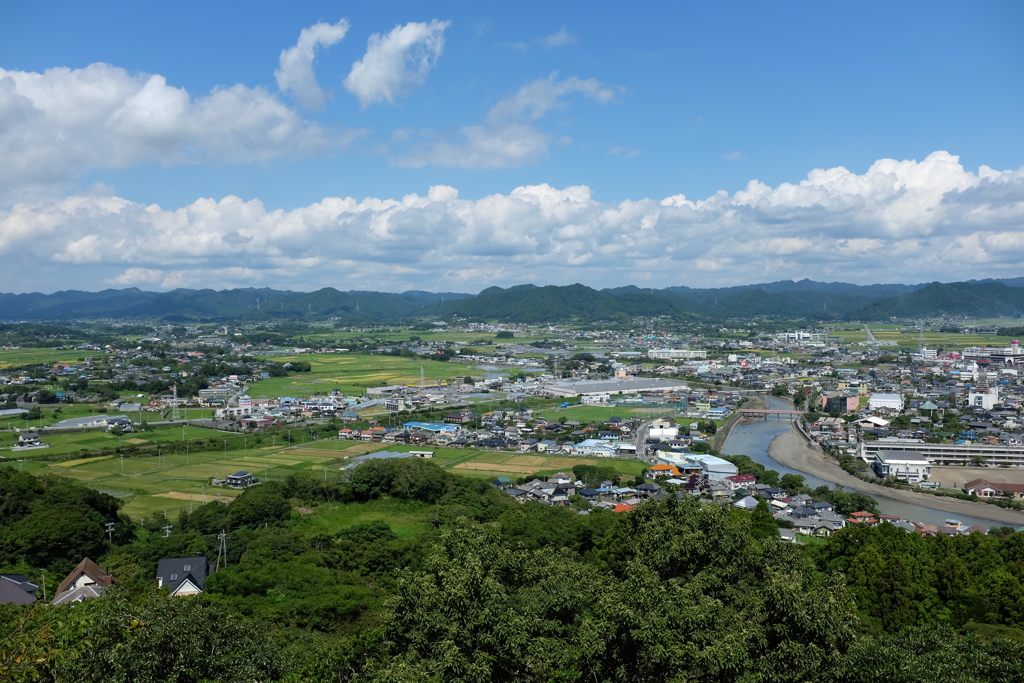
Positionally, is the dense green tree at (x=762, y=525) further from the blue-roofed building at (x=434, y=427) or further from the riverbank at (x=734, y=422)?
the blue-roofed building at (x=434, y=427)

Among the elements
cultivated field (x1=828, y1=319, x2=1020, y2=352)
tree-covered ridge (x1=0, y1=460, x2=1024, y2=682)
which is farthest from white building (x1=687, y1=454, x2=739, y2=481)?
cultivated field (x1=828, y1=319, x2=1020, y2=352)

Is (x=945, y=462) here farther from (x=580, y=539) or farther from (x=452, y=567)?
(x=452, y=567)

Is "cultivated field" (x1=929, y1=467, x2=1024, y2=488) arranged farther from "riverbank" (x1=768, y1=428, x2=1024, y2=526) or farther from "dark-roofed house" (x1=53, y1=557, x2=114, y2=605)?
"dark-roofed house" (x1=53, y1=557, x2=114, y2=605)

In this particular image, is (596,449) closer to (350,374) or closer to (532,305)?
(350,374)

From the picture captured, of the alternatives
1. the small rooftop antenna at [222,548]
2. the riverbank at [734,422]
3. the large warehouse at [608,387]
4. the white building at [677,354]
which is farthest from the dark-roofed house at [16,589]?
the white building at [677,354]

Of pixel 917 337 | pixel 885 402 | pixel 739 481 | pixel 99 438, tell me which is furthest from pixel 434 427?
pixel 917 337

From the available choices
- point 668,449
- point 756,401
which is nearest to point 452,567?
point 668,449
